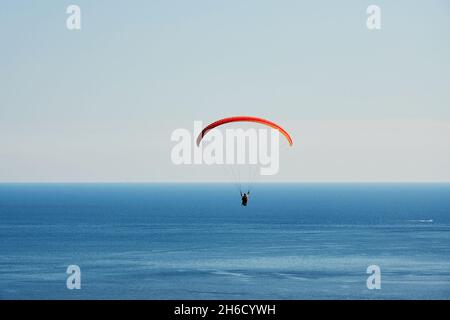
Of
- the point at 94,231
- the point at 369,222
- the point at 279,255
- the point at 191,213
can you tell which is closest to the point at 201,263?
the point at 279,255

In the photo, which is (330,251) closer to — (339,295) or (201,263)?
(201,263)

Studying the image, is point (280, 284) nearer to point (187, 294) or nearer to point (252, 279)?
point (252, 279)

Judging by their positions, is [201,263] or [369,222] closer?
[201,263]
